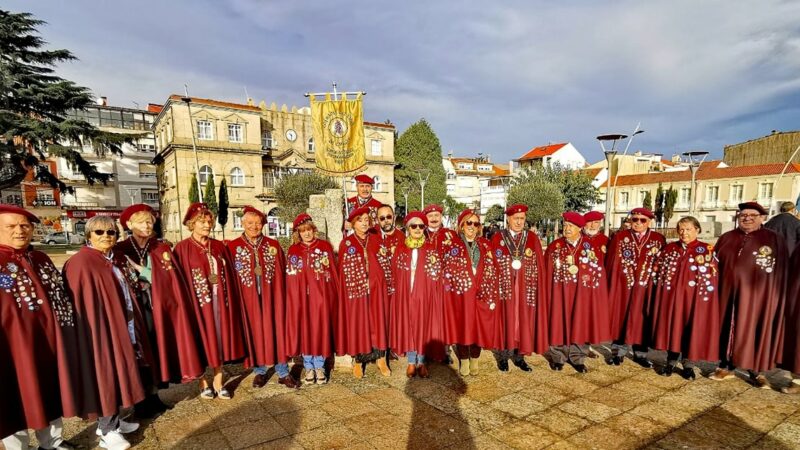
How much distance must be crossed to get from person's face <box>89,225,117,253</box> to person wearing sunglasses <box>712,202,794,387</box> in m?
6.87

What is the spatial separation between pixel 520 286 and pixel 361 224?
2240 millimetres

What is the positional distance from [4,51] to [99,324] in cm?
2869

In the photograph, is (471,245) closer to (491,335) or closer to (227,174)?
(491,335)

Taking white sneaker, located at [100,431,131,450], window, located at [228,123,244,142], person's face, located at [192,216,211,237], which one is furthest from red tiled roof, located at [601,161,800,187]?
white sneaker, located at [100,431,131,450]

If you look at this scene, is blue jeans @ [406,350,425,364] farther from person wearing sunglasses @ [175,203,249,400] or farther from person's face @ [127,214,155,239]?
person's face @ [127,214,155,239]

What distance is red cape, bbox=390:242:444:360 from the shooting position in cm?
483

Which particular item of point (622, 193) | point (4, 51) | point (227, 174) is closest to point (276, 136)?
point (227, 174)

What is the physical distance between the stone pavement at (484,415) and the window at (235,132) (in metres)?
31.6

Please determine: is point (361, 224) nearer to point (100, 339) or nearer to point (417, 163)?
point (100, 339)

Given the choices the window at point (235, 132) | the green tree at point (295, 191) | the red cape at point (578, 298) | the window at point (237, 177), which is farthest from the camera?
the window at point (237, 177)

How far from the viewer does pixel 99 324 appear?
3342 millimetres

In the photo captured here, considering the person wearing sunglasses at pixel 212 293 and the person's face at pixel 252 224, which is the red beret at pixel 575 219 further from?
the person wearing sunglasses at pixel 212 293

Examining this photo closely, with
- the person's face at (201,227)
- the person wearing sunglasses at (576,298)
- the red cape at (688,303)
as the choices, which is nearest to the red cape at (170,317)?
the person's face at (201,227)

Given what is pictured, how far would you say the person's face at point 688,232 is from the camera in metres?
4.82
